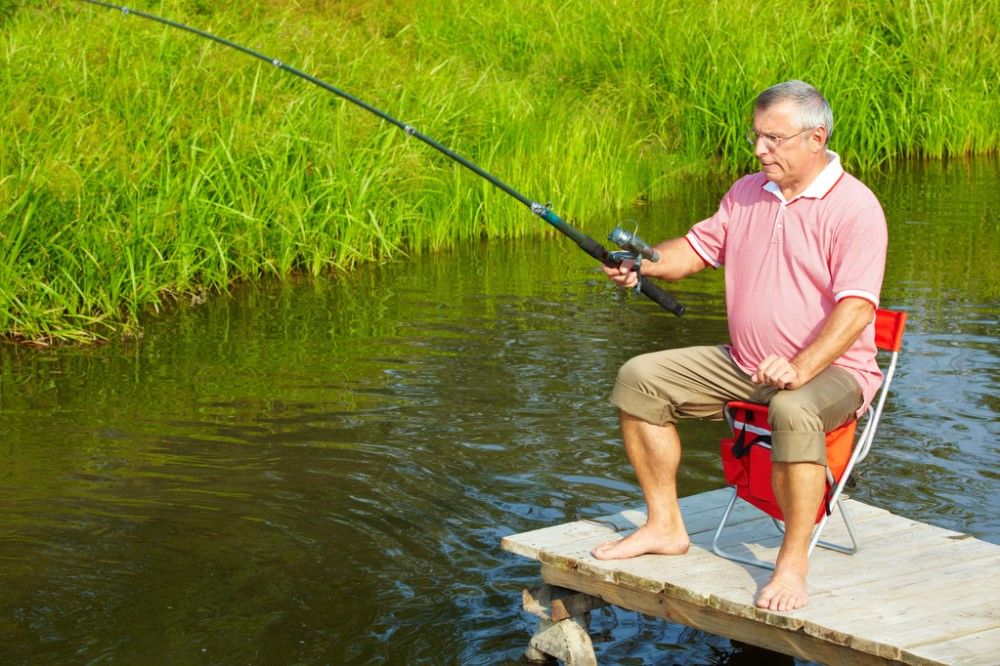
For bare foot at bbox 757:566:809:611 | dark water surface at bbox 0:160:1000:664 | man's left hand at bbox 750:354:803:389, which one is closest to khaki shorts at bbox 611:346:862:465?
man's left hand at bbox 750:354:803:389

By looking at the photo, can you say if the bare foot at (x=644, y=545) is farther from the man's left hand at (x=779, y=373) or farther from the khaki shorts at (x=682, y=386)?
the man's left hand at (x=779, y=373)

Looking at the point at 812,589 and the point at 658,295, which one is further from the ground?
the point at 658,295

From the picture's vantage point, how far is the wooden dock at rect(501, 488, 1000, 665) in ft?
13.1

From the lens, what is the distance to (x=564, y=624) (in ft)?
15.6

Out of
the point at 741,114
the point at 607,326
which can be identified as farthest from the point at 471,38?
the point at 607,326

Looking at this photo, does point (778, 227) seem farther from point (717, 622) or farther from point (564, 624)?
point (564, 624)

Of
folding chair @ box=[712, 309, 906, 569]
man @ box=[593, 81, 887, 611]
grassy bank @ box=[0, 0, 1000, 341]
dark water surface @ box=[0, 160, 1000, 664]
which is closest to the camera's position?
man @ box=[593, 81, 887, 611]

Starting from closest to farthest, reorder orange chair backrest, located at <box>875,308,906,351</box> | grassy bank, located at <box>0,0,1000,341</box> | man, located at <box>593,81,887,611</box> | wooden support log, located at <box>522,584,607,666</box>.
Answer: man, located at <box>593,81,887,611</box>, orange chair backrest, located at <box>875,308,906,351</box>, wooden support log, located at <box>522,584,607,666</box>, grassy bank, located at <box>0,0,1000,341</box>

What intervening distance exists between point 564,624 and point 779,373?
109 cm

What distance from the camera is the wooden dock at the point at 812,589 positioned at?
3996mm

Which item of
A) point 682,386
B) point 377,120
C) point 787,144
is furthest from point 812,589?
point 377,120

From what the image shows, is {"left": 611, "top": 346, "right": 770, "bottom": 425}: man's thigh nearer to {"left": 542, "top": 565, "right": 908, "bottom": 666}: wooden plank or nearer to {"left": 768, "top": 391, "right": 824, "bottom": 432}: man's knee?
{"left": 768, "top": 391, "right": 824, "bottom": 432}: man's knee

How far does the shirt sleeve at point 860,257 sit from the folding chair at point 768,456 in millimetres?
261

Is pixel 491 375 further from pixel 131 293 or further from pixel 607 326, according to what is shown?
pixel 131 293
